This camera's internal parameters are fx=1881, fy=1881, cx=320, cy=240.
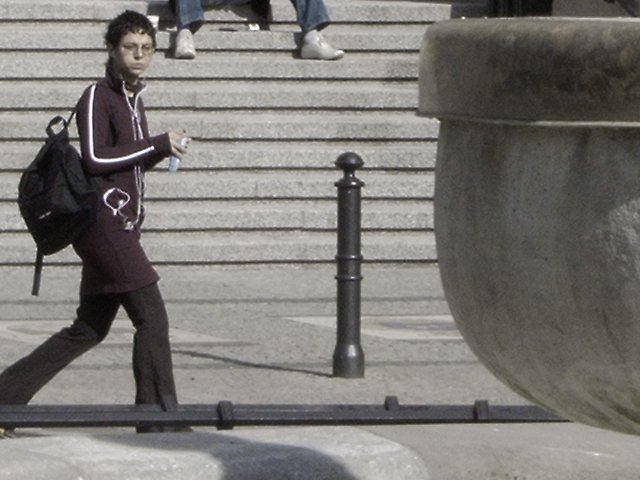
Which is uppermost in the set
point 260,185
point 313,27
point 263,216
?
point 313,27

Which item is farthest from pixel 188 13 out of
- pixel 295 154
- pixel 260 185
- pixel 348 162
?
pixel 348 162

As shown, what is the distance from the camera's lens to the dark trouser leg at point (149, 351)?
22.4ft

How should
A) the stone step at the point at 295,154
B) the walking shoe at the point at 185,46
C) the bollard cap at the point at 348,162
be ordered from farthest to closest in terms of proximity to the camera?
the walking shoe at the point at 185,46
the stone step at the point at 295,154
the bollard cap at the point at 348,162

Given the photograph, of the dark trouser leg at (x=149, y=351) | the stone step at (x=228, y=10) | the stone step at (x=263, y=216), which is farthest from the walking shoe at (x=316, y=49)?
the dark trouser leg at (x=149, y=351)

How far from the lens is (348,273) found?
8.26 m

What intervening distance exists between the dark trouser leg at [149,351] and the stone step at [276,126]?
5942mm

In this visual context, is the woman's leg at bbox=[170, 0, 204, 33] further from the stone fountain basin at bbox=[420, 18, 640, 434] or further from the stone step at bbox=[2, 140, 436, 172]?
the stone fountain basin at bbox=[420, 18, 640, 434]

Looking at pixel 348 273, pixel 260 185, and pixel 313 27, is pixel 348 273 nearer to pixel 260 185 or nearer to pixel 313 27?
pixel 260 185

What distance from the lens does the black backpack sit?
6.72 meters

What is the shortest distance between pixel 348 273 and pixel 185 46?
556 cm

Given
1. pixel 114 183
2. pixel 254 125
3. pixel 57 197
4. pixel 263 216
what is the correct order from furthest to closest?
pixel 254 125 < pixel 263 216 < pixel 114 183 < pixel 57 197

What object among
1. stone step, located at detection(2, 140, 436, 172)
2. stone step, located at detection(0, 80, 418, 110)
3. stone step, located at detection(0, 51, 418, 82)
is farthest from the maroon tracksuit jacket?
stone step, located at detection(0, 51, 418, 82)

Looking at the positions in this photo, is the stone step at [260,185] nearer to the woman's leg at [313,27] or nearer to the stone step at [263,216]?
the stone step at [263,216]

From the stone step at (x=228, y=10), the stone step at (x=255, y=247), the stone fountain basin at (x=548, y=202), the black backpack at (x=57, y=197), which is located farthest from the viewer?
the stone step at (x=228, y=10)
